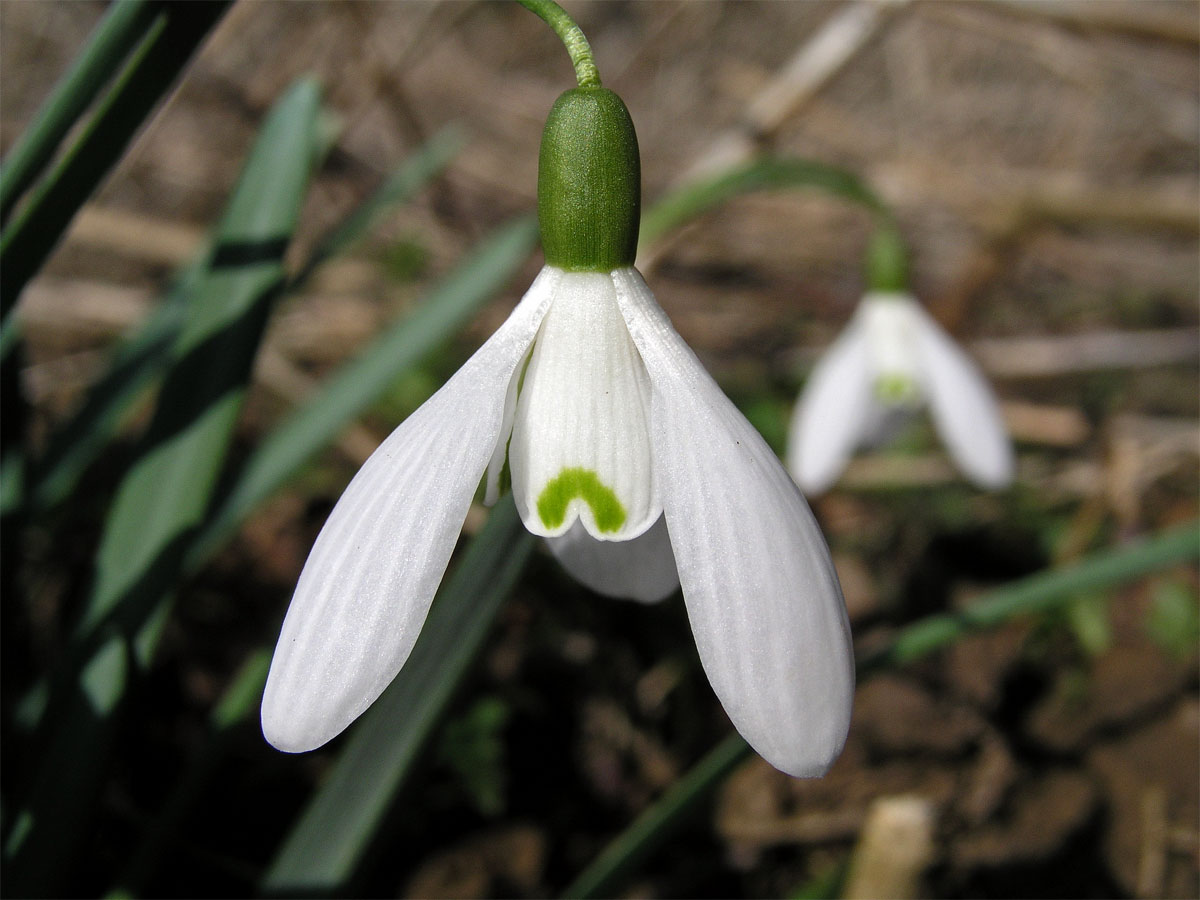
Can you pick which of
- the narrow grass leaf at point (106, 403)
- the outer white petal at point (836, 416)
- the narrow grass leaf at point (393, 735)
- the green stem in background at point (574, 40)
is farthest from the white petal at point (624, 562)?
the outer white petal at point (836, 416)

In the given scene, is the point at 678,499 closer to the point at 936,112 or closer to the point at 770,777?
the point at 770,777

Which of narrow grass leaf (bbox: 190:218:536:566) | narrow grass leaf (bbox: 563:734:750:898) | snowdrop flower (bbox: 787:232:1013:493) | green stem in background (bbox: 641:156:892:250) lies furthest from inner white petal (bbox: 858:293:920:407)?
narrow grass leaf (bbox: 563:734:750:898)

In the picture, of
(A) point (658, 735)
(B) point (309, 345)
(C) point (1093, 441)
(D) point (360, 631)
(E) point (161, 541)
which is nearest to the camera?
(D) point (360, 631)

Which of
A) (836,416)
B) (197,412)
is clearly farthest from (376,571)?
(836,416)

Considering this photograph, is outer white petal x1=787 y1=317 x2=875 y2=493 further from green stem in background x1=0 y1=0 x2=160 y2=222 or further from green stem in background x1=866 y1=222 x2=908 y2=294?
green stem in background x1=0 y1=0 x2=160 y2=222

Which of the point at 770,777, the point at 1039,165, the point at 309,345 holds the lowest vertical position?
the point at 770,777

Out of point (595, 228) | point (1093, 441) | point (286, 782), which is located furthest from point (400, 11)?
point (595, 228)

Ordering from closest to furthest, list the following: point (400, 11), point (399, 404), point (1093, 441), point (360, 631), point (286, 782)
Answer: point (360, 631)
point (286, 782)
point (399, 404)
point (1093, 441)
point (400, 11)
